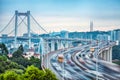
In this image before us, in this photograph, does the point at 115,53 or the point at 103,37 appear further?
the point at 103,37

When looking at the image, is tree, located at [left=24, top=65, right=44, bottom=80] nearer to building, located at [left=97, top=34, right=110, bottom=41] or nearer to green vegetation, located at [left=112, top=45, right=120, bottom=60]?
green vegetation, located at [left=112, top=45, right=120, bottom=60]

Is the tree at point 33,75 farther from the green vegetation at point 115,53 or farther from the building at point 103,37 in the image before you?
the building at point 103,37

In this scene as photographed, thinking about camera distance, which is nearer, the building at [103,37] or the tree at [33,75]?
the tree at [33,75]

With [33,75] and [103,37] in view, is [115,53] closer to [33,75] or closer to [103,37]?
[103,37]

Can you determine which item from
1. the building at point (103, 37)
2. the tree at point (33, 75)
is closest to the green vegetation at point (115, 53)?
the building at point (103, 37)

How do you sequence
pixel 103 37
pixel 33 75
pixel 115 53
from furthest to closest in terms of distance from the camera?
pixel 103 37 → pixel 115 53 → pixel 33 75

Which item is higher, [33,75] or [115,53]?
[33,75]

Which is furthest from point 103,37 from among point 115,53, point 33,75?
point 33,75

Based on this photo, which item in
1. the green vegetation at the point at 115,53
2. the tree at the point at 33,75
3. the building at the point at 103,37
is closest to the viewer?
the tree at the point at 33,75

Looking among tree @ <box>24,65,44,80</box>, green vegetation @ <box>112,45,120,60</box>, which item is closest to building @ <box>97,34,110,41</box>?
green vegetation @ <box>112,45,120,60</box>

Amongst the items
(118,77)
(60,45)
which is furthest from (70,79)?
(60,45)

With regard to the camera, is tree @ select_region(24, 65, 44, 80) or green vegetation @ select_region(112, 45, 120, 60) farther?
green vegetation @ select_region(112, 45, 120, 60)
